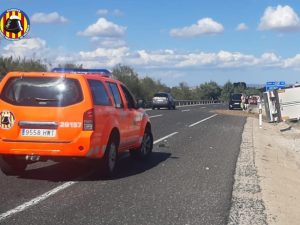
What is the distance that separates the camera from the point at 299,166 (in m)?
14.1

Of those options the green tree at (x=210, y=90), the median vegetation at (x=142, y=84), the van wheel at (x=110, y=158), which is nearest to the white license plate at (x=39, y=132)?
the van wheel at (x=110, y=158)

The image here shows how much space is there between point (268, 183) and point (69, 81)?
3.91m

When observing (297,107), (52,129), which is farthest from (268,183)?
(297,107)

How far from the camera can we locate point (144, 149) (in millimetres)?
12148

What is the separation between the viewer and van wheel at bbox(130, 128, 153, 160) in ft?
39.0

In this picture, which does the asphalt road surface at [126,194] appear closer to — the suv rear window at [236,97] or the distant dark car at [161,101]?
the distant dark car at [161,101]

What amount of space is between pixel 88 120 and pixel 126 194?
4.75 ft

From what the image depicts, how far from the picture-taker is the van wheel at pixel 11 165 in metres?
9.30

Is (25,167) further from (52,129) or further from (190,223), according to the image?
(190,223)

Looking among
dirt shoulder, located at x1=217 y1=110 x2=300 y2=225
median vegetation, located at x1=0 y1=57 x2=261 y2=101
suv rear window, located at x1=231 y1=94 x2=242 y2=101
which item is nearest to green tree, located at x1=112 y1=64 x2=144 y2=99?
median vegetation, located at x1=0 y1=57 x2=261 y2=101

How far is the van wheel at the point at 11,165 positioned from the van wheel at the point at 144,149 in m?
2.92

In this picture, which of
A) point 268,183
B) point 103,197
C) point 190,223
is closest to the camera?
point 190,223

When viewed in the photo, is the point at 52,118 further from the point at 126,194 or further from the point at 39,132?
the point at 126,194

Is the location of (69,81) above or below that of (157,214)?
above
